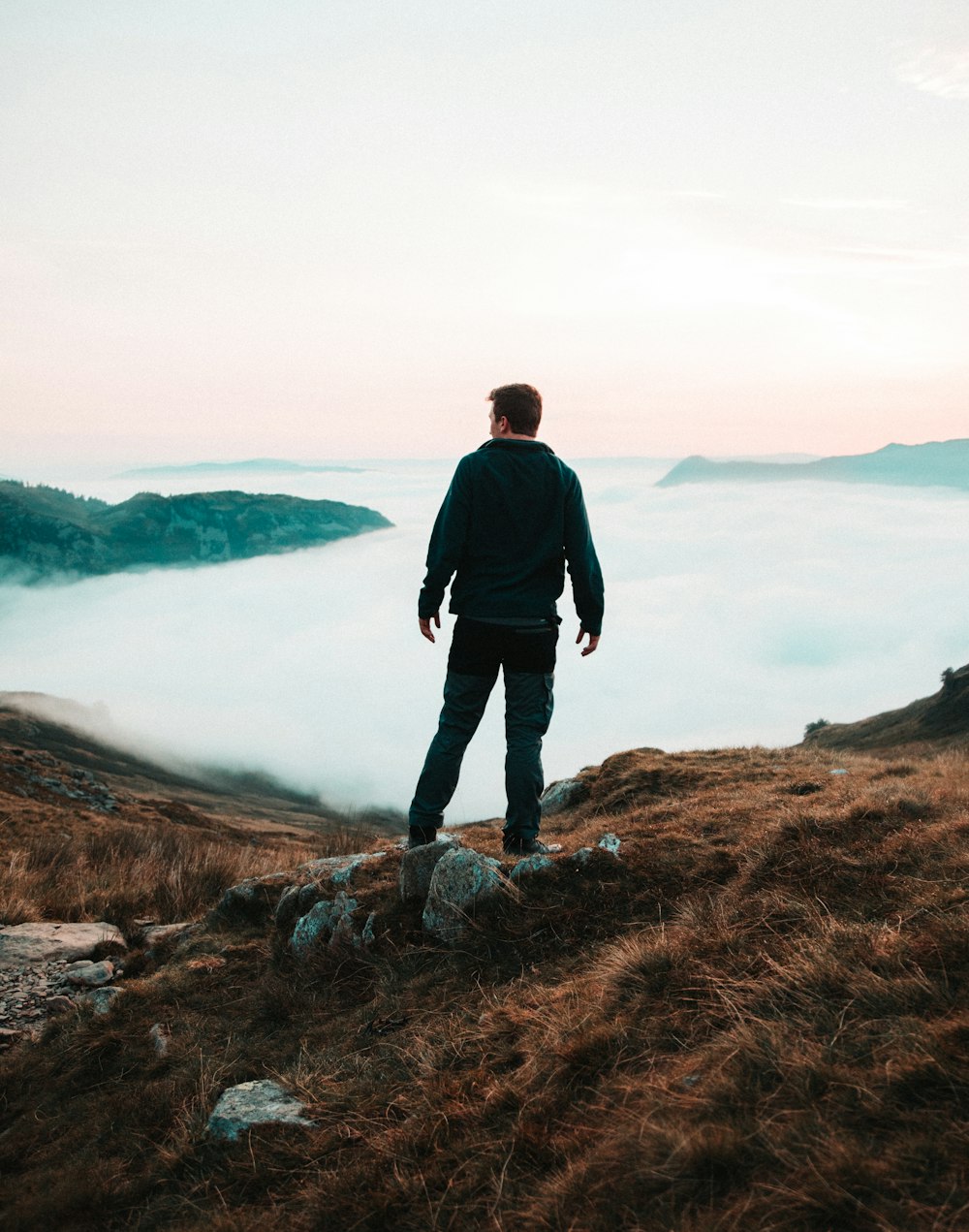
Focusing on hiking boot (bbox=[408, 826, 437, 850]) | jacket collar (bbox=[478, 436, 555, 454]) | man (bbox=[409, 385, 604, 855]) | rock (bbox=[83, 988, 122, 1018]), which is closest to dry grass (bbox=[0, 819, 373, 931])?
rock (bbox=[83, 988, 122, 1018])

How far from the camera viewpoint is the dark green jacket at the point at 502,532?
6121 millimetres

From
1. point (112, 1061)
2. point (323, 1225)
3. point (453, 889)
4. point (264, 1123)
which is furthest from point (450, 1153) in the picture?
point (112, 1061)

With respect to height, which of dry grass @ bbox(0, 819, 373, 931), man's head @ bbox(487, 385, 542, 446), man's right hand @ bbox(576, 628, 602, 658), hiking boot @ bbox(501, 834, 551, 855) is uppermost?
man's head @ bbox(487, 385, 542, 446)

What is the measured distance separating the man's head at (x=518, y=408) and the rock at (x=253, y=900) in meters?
4.41

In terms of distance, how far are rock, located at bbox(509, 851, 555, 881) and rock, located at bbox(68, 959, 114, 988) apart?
11.1ft

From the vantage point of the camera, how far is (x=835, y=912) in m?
3.99

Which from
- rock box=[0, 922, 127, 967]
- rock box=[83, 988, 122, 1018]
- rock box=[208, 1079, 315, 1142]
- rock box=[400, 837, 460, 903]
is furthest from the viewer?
rock box=[0, 922, 127, 967]

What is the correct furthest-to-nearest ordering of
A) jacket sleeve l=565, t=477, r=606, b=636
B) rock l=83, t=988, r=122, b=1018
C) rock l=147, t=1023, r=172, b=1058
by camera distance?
jacket sleeve l=565, t=477, r=606, b=636
rock l=83, t=988, r=122, b=1018
rock l=147, t=1023, r=172, b=1058

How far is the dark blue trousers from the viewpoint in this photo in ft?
20.2

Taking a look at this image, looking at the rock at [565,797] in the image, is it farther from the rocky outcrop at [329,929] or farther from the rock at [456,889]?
the rock at [456,889]

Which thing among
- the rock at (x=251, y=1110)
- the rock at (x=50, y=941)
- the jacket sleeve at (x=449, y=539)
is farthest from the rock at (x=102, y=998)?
the jacket sleeve at (x=449, y=539)

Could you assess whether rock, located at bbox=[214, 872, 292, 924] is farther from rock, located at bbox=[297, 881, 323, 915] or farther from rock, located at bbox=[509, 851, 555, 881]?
rock, located at bbox=[509, 851, 555, 881]

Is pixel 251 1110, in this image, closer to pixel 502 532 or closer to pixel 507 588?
pixel 507 588

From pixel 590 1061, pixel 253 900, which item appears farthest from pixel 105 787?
pixel 590 1061
